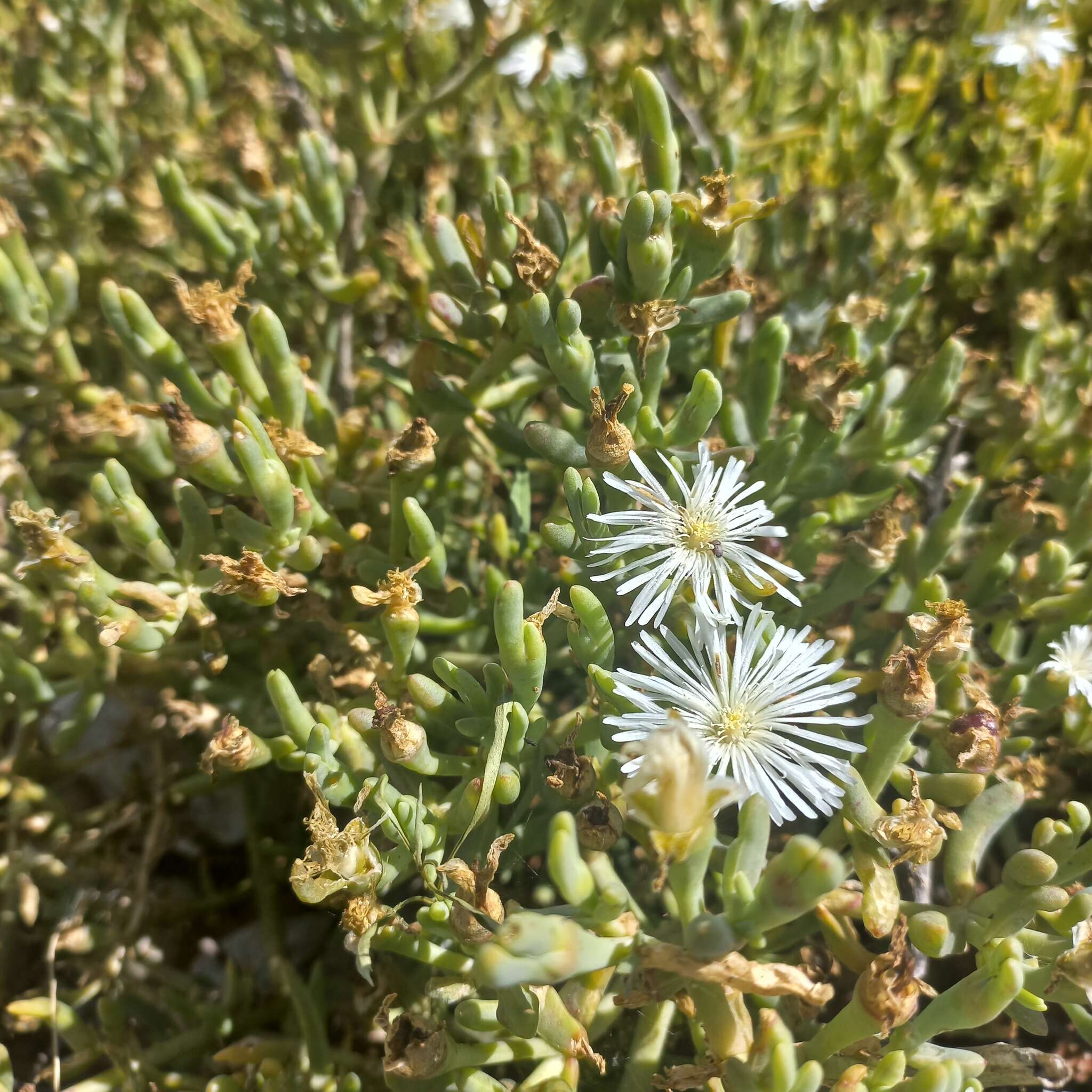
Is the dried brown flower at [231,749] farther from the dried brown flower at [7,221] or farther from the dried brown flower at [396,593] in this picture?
the dried brown flower at [7,221]

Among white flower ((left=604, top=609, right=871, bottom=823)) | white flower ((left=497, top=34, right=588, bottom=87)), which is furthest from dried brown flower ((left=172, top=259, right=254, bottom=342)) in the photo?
white flower ((left=497, top=34, right=588, bottom=87))

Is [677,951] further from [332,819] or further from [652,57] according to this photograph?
[652,57]

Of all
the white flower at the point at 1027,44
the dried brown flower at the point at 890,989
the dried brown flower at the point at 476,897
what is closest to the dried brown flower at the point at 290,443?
the dried brown flower at the point at 476,897

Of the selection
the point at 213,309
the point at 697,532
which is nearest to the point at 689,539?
the point at 697,532

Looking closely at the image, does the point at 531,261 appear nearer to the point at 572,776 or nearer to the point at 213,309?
the point at 213,309

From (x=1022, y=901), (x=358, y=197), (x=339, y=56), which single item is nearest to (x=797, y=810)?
(x=1022, y=901)

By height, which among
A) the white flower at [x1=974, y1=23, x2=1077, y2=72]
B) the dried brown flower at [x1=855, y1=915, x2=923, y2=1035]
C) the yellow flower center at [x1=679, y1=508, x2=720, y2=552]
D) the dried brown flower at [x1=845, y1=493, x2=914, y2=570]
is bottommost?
the dried brown flower at [x1=855, y1=915, x2=923, y2=1035]

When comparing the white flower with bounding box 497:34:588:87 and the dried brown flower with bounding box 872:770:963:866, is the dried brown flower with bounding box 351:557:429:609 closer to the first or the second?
the dried brown flower with bounding box 872:770:963:866
